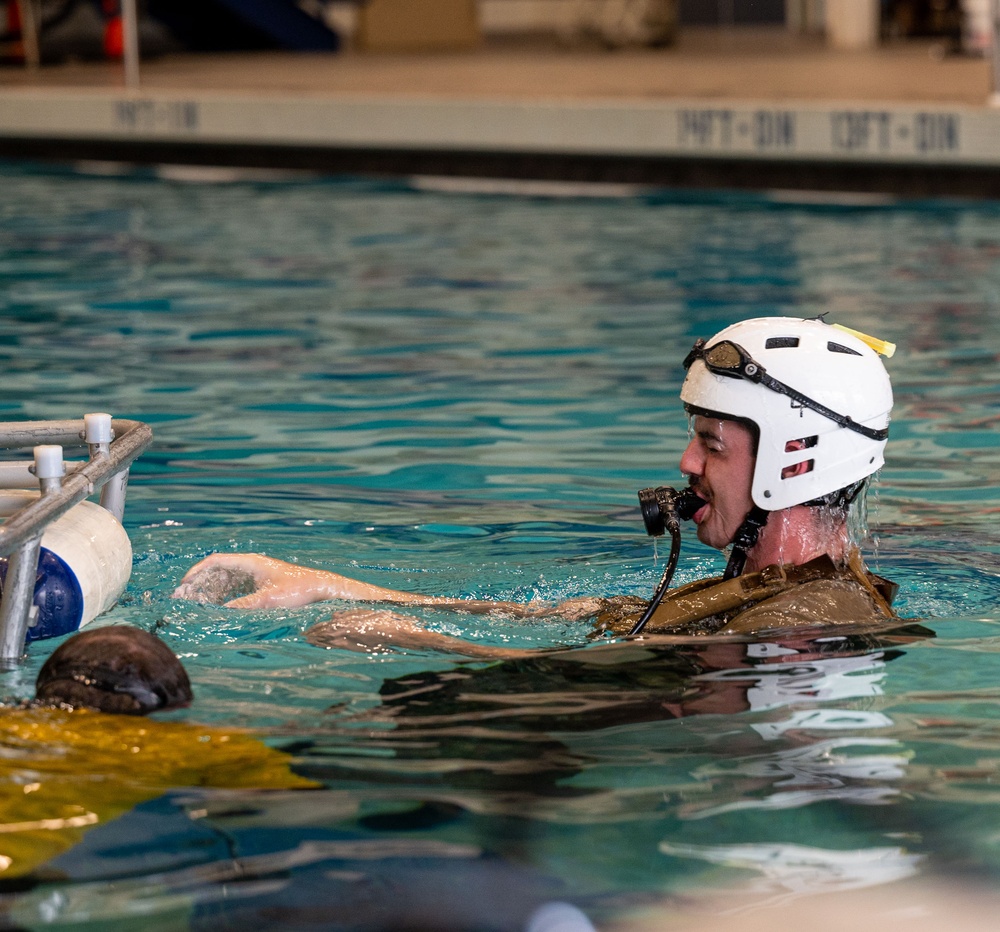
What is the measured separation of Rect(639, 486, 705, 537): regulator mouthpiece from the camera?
12.6 feet

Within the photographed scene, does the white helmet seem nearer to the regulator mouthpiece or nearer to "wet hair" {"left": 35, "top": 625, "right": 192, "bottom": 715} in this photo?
the regulator mouthpiece

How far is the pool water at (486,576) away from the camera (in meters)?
2.95

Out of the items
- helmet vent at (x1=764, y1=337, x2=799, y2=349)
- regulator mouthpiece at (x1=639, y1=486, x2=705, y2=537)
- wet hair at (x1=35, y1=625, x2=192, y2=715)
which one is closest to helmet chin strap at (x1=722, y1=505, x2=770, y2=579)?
regulator mouthpiece at (x1=639, y1=486, x2=705, y2=537)

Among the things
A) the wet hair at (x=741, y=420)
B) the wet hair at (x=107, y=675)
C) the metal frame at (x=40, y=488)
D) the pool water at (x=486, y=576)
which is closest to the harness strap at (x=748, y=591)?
the pool water at (x=486, y=576)

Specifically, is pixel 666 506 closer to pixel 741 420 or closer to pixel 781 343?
pixel 741 420

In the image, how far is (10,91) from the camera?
1558 cm

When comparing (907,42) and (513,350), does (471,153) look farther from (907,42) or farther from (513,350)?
(907,42)

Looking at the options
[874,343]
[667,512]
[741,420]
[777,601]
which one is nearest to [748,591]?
[777,601]

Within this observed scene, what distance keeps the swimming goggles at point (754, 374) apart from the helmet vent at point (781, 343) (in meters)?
0.07

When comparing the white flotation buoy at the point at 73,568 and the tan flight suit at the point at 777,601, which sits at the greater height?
the white flotation buoy at the point at 73,568

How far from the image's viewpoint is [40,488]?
139 inches

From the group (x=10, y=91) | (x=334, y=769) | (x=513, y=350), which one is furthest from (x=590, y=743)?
(x=10, y=91)

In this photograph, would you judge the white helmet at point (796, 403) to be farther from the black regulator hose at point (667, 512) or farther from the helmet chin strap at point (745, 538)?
the black regulator hose at point (667, 512)

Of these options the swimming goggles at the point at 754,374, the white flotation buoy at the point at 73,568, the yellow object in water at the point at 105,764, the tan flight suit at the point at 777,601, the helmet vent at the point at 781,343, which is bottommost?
the yellow object in water at the point at 105,764
